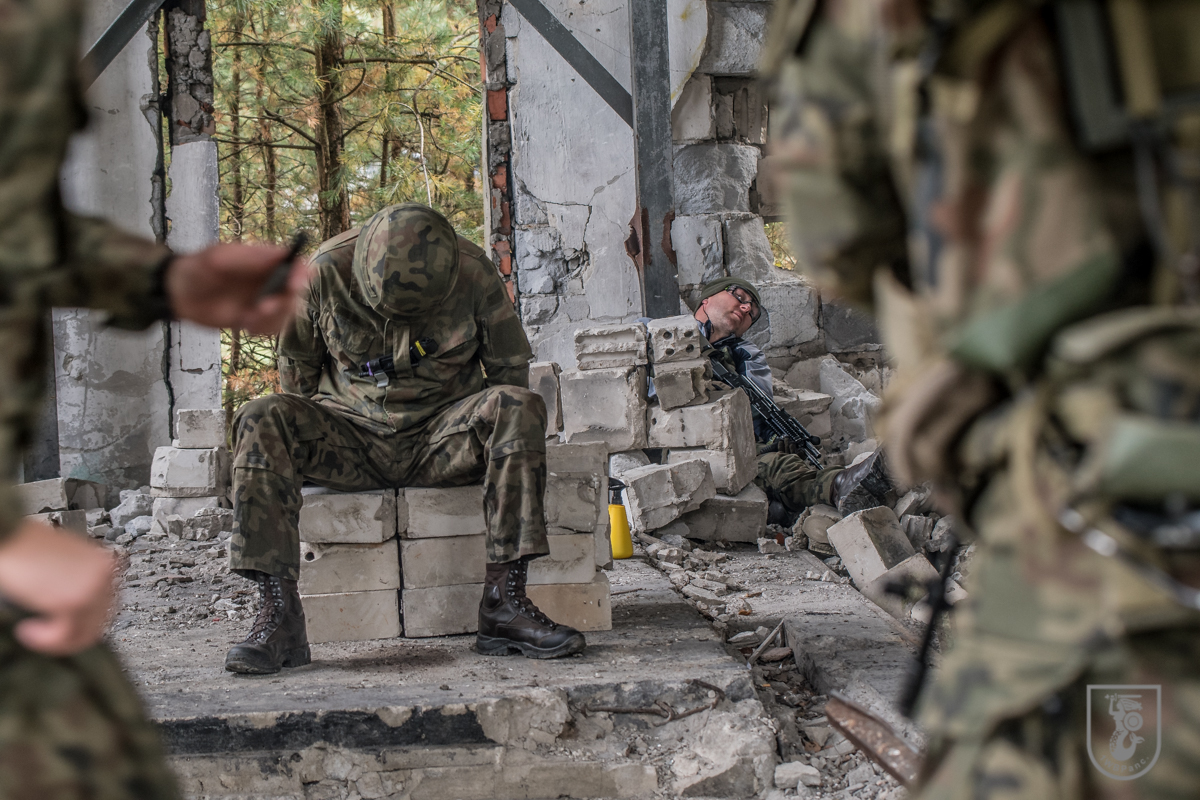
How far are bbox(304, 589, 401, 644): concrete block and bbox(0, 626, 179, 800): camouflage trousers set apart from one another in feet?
8.68

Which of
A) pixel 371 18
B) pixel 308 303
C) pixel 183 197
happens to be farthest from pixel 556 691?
pixel 371 18

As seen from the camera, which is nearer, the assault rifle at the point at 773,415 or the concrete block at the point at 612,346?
the concrete block at the point at 612,346

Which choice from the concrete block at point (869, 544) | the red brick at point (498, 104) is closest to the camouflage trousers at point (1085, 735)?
the concrete block at point (869, 544)

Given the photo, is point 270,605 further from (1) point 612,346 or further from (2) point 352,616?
(1) point 612,346

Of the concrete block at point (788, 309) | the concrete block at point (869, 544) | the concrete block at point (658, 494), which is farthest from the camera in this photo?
the concrete block at point (788, 309)

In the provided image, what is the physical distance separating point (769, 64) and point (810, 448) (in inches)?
228

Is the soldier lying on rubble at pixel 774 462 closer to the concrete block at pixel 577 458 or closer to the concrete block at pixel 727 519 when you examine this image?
the concrete block at pixel 727 519

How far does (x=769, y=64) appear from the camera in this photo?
1.00m

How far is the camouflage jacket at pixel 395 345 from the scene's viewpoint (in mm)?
3535

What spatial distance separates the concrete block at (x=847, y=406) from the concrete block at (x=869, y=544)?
9.53 ft

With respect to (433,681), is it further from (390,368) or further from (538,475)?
(390,368)

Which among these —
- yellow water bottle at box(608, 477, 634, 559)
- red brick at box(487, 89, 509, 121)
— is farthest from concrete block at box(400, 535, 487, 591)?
red brick at box(487, 89, 509, 121)

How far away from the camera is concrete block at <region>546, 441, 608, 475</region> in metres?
3.66

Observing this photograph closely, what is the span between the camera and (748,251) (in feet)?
26.3
